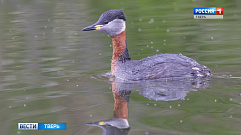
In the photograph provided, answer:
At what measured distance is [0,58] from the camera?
13.1m

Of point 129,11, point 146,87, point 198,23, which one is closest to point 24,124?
point 146,87

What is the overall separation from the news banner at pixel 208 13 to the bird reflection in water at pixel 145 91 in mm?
8484

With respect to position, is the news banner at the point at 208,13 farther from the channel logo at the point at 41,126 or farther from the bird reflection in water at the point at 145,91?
the channel logo at the point at 41,126

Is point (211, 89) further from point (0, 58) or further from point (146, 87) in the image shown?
point (0, 58)

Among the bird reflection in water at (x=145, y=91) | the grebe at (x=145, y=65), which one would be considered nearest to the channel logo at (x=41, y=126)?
the bird reflection in water at (x=145, y=91)

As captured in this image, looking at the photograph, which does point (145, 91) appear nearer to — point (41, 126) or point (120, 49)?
point (120, 49)

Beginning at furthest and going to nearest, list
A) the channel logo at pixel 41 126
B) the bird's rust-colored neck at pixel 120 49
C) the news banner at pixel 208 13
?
the news banner at pixel 208 13 → the bird's rust-colored neck at pixel 120 49 → the channel logo at pixel 41 126

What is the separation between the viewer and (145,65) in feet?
33.0

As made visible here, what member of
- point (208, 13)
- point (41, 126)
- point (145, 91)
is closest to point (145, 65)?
point (145, 91)

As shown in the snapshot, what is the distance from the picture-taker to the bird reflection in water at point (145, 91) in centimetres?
764

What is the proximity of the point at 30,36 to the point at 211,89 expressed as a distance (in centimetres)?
846

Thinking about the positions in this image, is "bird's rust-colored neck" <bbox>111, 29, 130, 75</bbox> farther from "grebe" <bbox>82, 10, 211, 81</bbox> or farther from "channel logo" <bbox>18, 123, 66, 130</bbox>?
"channel logo" <bbox>18, 123, 66, 130</bbox>

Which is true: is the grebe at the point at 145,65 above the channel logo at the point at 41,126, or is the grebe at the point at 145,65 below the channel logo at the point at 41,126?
above

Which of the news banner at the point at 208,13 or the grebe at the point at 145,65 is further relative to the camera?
the news banner at the point at 208,13
